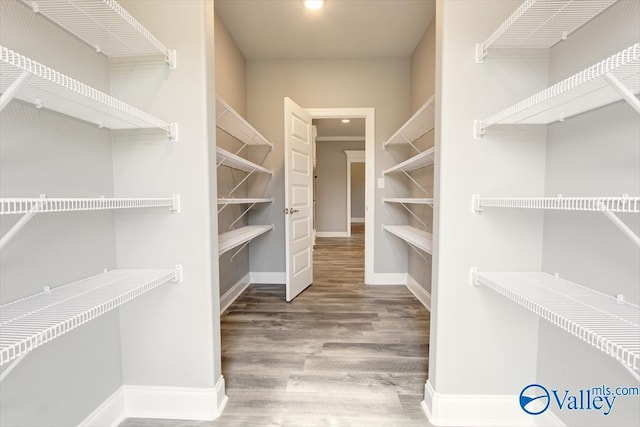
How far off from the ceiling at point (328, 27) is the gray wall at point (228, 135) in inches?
5.3

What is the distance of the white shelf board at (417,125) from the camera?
208 centimetres

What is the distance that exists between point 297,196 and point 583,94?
92.4 inches

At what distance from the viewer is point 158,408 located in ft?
4.72

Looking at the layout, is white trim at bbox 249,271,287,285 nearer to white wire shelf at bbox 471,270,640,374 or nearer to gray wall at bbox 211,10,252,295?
gray wall at bbox 211,10,252,295

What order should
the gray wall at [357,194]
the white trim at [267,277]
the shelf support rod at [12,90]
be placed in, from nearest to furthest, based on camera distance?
1. the shelf support rod at [12,90]
2. the white trim at [267,277]
3. the gray wall at [357,194]

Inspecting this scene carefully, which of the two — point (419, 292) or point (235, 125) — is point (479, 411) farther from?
point (235, 125)

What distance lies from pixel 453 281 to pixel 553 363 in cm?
52

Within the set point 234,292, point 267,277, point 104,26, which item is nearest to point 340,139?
point 267,277

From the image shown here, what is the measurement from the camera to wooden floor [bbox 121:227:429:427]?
4.75 ft

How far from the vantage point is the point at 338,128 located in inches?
250

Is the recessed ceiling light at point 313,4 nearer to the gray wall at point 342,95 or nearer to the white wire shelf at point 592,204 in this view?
the gray wall at point 342,95

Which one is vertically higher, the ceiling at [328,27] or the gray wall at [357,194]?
the ceiling at [328,27]

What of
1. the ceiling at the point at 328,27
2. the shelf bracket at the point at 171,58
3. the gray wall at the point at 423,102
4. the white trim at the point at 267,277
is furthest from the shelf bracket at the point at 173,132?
the white trim at the point at 267,277

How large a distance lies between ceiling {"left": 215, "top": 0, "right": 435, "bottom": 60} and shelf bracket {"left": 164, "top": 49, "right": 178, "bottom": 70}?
134 cm
